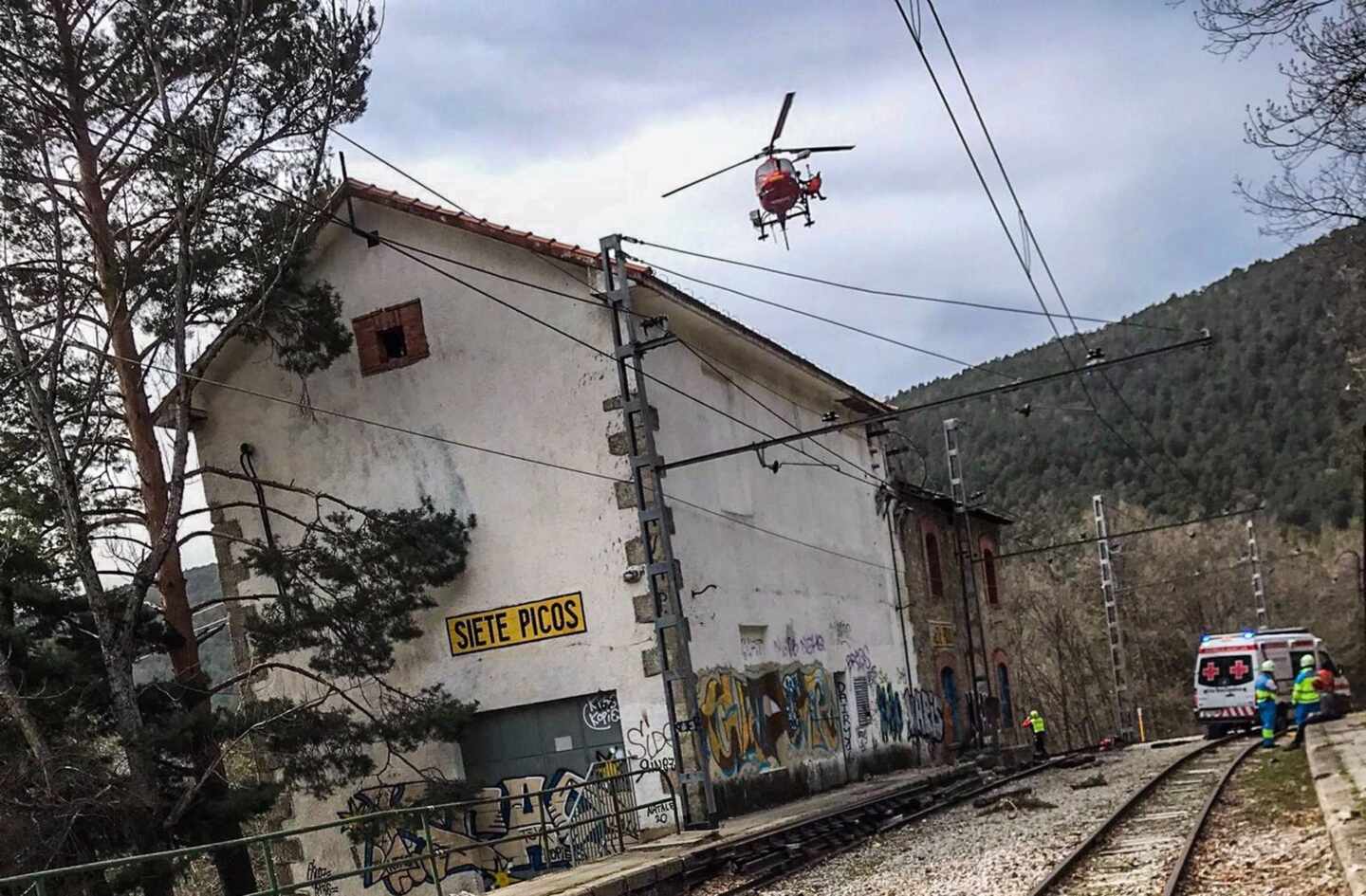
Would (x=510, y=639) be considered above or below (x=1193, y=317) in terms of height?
below

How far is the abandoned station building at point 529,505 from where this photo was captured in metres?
19.2

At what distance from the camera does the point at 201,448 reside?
21984 mm

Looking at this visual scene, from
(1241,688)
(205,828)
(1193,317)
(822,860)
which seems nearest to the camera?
(822,860)

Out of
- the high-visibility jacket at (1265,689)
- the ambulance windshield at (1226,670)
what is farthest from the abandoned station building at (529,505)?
the ambulance windshield at (1226,670)

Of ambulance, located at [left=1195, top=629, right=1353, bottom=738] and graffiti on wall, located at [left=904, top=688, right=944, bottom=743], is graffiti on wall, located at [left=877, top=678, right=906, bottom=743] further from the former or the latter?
ambulance, located at [left=1195, top=629, right=1353, bottom=738]

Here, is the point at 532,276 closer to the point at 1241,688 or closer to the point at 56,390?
the point at 56,390

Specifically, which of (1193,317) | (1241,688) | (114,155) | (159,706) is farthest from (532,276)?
(1193,317)

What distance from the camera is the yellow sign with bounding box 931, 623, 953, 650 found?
30.6 meters

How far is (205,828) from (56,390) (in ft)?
17.6

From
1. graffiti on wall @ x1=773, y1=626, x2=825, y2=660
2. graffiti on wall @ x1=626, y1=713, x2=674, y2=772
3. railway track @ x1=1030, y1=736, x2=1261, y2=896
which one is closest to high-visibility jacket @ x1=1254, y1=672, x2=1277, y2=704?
railway track @ x1=1030, y1=736, x2=1261, y2=896

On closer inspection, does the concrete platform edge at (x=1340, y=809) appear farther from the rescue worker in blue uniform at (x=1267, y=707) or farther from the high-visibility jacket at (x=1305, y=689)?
the rescue worker in blue uniform at (x=1267, y=707)

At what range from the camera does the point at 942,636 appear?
103 feet

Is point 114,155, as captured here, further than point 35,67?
Yes

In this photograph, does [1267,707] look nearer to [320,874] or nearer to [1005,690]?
[1005,690]
